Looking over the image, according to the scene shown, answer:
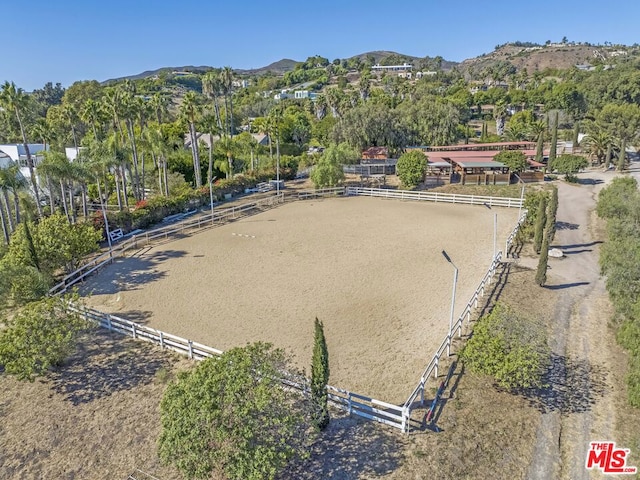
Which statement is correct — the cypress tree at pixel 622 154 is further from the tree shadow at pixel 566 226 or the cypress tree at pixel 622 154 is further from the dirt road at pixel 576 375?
the dirt road at pixel 576 375

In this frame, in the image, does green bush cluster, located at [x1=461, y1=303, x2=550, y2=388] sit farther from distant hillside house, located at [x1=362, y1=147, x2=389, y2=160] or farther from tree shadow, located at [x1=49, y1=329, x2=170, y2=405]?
distant hillside house, located at [x1=362, y1=147, x2=389, y2=160]

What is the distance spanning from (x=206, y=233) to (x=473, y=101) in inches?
3958

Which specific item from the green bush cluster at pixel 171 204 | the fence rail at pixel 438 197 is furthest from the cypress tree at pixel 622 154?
the green bush cluster at pixel 171 204

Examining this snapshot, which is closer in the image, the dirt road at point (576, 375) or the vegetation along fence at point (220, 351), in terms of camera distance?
the dirt road at point (576, 375)

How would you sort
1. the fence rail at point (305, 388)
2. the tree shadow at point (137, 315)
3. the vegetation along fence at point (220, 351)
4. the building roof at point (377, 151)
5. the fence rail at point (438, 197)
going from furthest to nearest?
the building roof at point (377, 151) → the fence rail at point (438, 197) → the tree shadow at point (137, 315) → the vegetation along fence at point (220, 351) → the fence rail at point (305, 388)

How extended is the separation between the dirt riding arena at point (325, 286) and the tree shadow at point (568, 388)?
11.7ft

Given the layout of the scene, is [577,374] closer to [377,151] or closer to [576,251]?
[576,251]

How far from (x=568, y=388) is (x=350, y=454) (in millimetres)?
7337

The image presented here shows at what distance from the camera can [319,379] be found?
34.7ft

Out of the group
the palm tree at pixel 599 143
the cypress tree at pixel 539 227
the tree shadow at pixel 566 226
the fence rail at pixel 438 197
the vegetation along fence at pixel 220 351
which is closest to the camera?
the vegetation along fence at pixel 220 351

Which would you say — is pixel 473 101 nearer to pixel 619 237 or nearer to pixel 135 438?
pixel 619 237

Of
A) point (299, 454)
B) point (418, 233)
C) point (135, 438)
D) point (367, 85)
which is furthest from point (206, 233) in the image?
point (367, 85)

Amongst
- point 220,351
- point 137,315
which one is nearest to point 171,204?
point 137,315

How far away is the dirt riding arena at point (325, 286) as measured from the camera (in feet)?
48.6
